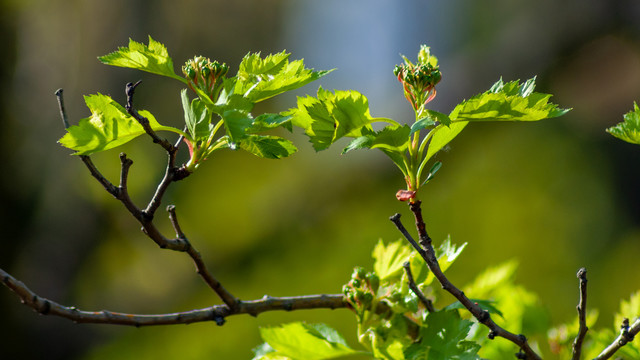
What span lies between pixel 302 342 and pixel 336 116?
0.27 meters

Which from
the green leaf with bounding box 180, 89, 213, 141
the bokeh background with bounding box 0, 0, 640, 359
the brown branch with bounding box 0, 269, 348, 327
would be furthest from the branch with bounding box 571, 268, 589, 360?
the bokeh background with bounding box 0, 0, 640, 359

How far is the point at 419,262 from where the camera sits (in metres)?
0.67

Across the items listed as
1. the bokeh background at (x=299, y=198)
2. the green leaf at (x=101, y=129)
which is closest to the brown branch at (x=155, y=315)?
the green leaf at (x=101, y=129)

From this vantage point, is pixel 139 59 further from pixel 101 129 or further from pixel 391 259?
pixel 391 259

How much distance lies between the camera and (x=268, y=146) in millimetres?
557

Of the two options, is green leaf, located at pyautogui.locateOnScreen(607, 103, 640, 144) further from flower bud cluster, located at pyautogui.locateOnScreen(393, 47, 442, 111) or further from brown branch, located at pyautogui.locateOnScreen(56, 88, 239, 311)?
brown branch, located at pyautogui.locateOnScreen(56, 88, 239, 311)

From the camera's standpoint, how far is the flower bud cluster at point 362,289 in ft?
2.07

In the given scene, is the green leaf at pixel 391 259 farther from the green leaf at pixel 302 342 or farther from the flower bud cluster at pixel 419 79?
the flower bud cluster at pixel 419 79

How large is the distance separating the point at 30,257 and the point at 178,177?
7.66 feet

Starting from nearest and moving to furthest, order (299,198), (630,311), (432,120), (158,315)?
(432,120) → (158,315) → (630,311) → (299,198)

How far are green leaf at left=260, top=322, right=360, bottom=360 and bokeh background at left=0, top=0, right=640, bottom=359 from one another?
1.36m

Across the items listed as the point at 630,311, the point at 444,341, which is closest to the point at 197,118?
the point at 444,341

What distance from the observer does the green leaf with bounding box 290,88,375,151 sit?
0.52 meters

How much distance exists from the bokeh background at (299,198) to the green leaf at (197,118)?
58.4 inches
